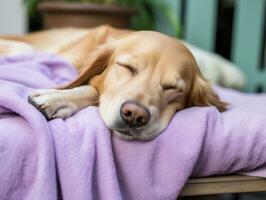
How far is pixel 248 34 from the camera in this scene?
2980 millimetres

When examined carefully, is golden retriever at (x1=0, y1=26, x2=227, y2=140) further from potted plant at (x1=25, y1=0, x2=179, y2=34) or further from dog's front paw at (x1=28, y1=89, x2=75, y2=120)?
potted plant at (x1=25, y1=0, x2=179, y2=34)

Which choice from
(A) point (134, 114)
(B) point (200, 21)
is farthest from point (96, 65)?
(B) point (200, 21)

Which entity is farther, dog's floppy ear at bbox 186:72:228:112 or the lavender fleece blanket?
dog's floppy ear at bbox 186:72:228:112

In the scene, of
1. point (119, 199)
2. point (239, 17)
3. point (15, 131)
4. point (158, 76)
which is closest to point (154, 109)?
point (158, 76)

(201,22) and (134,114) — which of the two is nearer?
(134,114)

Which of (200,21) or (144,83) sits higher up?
(144,83)

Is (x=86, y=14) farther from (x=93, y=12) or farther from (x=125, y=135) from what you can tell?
(x=125, y=135)

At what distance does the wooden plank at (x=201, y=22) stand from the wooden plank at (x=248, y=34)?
15cm

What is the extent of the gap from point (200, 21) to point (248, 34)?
0.33 m

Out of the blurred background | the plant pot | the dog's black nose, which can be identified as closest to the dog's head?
Answer: the dog's black nose

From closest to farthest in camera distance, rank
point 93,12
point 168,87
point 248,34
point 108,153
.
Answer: point 108,153
point 168,87
point 93,12
point 248,34

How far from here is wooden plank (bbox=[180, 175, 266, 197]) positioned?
1199 mm

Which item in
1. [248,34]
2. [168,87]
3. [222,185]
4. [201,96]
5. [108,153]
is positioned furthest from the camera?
[248,34]

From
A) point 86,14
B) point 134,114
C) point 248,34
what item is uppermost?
point 134,114
